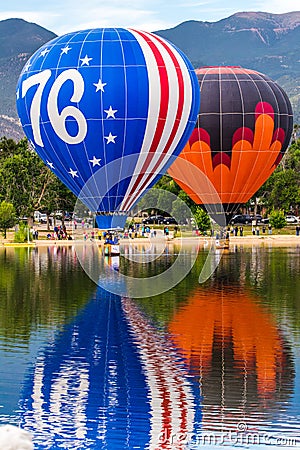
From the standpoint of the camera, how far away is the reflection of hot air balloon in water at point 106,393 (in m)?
13.9

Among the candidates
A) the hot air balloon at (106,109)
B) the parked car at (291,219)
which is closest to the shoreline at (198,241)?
the parked car at (291,219)

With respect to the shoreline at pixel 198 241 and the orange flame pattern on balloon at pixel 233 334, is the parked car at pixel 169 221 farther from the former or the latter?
the orange flame pattern on balloon at pixel 233 334

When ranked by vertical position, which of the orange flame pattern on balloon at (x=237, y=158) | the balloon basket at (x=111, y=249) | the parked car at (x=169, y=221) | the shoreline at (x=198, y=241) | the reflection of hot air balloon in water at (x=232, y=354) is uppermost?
the orange flame pattern on balloon at (x=237, y=158)

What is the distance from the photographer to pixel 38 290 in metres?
31.2

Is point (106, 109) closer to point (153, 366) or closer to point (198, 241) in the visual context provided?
point (153, 366)

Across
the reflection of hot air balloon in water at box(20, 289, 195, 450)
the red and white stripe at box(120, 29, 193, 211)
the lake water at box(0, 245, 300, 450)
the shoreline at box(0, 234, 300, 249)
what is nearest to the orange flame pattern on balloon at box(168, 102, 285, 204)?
the shoreline at box(0, 234, 300, 249)

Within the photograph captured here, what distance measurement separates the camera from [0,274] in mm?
37250

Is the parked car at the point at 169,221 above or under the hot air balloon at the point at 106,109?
under

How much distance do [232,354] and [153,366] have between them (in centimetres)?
201

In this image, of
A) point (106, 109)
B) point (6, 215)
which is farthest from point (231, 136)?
point (6, 215)

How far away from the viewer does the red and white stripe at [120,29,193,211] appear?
33.0 m

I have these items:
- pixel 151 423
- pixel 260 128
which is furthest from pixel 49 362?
pixel 260 128

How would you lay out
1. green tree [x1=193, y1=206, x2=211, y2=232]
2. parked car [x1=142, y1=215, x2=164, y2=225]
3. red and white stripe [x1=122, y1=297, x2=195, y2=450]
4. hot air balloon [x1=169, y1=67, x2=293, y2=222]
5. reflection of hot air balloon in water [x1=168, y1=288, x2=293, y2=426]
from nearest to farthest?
red and white stripe [x1=122, y1=297, x2=195, y2=450], reflection of hot air balloon in water [x1=168, y1=288, x2=293, y2=426], hot air balloon [x1=169, y1=67, x2=293, y2=222], green tree [x1=193, y1=206, x2=211, y2=232], parked car [x1=142, y1=215, x2=164, y2=225]

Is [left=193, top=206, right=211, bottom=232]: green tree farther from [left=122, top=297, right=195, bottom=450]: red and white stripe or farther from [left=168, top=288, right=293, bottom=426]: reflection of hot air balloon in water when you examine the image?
[left=122, top=297, right=195, bottom=450]: red and white stripe
